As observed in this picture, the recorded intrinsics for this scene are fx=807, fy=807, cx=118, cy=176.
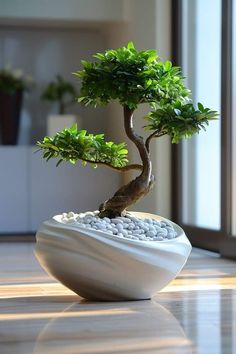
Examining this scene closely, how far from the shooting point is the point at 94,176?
230 inches

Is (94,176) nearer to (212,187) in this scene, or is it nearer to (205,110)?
(212,187)

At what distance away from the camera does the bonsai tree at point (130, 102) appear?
9.56 ft

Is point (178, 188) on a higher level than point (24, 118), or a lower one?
lower

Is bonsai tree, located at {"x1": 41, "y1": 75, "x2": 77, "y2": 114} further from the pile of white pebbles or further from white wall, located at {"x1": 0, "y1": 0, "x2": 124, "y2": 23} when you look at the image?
the pile of white pebbles

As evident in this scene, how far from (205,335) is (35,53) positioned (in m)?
4.32

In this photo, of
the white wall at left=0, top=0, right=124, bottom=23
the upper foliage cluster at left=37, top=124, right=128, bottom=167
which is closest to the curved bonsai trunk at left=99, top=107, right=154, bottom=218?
the upper foliage cluster at left=37, top=124, right=128, bottom=167

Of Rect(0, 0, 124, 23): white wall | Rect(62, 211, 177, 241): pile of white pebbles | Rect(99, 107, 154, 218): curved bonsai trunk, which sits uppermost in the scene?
Rect(0, 0, 124, 23): white wall

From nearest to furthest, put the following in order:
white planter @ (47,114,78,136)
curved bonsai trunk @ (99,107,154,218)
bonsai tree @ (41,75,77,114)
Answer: curved bonsai trunk @ (99,107,154,218) < white planter @ (47,114,78,136) < bonsai tree @ (41,75,77,114)

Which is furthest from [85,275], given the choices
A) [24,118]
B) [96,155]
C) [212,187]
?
[24,118]

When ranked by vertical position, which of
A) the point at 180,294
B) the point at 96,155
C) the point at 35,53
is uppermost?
the point at 35,53

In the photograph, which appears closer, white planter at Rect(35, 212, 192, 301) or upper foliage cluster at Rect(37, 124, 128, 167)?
white planter at Rect(35, 212, 192, 301)

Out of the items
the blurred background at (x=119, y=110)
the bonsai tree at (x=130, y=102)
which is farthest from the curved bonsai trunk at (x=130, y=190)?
the blurred background at (x=119, y=110)

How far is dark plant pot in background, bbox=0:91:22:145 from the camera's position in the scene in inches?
234

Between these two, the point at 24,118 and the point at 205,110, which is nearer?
the point at 205,110
